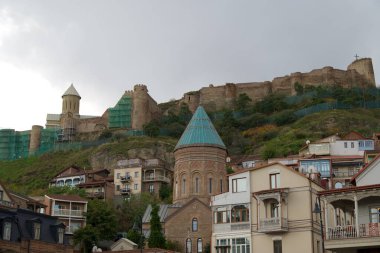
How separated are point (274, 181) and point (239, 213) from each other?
360cm

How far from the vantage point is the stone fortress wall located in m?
118

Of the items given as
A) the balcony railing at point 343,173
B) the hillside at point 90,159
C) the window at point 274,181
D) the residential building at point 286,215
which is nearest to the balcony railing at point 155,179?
the hillside at point 90,159

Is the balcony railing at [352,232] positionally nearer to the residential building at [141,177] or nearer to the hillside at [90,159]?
the residential building at [141,177]

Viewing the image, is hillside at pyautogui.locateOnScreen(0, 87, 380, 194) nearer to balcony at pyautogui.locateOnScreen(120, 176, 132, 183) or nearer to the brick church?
balcony at pyautogui.locateOnScreen(120, 176, 132, 183)

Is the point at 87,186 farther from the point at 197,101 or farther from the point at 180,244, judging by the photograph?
the point at 197,101

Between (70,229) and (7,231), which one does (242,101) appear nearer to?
(70,229)

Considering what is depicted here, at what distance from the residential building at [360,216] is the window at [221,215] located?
38.6 ft

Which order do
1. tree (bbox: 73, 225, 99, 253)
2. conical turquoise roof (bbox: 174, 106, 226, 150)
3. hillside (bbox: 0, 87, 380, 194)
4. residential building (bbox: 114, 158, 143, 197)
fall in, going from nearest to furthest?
tree (bbox: 73, 225, 99, 253), conical turquoise roof (bbox: 174, 106, 226, 150), residential building (bbox: 114, 158, 143, 197), hillside (bbox: 0, 87, 380, 194)

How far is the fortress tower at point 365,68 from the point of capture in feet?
394

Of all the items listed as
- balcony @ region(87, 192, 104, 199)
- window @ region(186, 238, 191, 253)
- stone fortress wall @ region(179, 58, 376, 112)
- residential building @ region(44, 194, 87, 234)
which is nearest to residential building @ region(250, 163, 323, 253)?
window @ region(186, 238, 191, 253)

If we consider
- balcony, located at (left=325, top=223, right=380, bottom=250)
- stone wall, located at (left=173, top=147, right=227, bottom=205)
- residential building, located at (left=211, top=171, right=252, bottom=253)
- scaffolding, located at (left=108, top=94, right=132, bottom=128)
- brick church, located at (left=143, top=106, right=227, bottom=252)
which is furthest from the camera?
scaffolding, located at (left=108, top=94, right=132, bottom=128)

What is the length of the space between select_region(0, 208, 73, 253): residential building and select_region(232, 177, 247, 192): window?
13241mm

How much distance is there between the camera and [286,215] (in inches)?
1513

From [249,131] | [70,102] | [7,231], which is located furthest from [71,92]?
[7,231]
